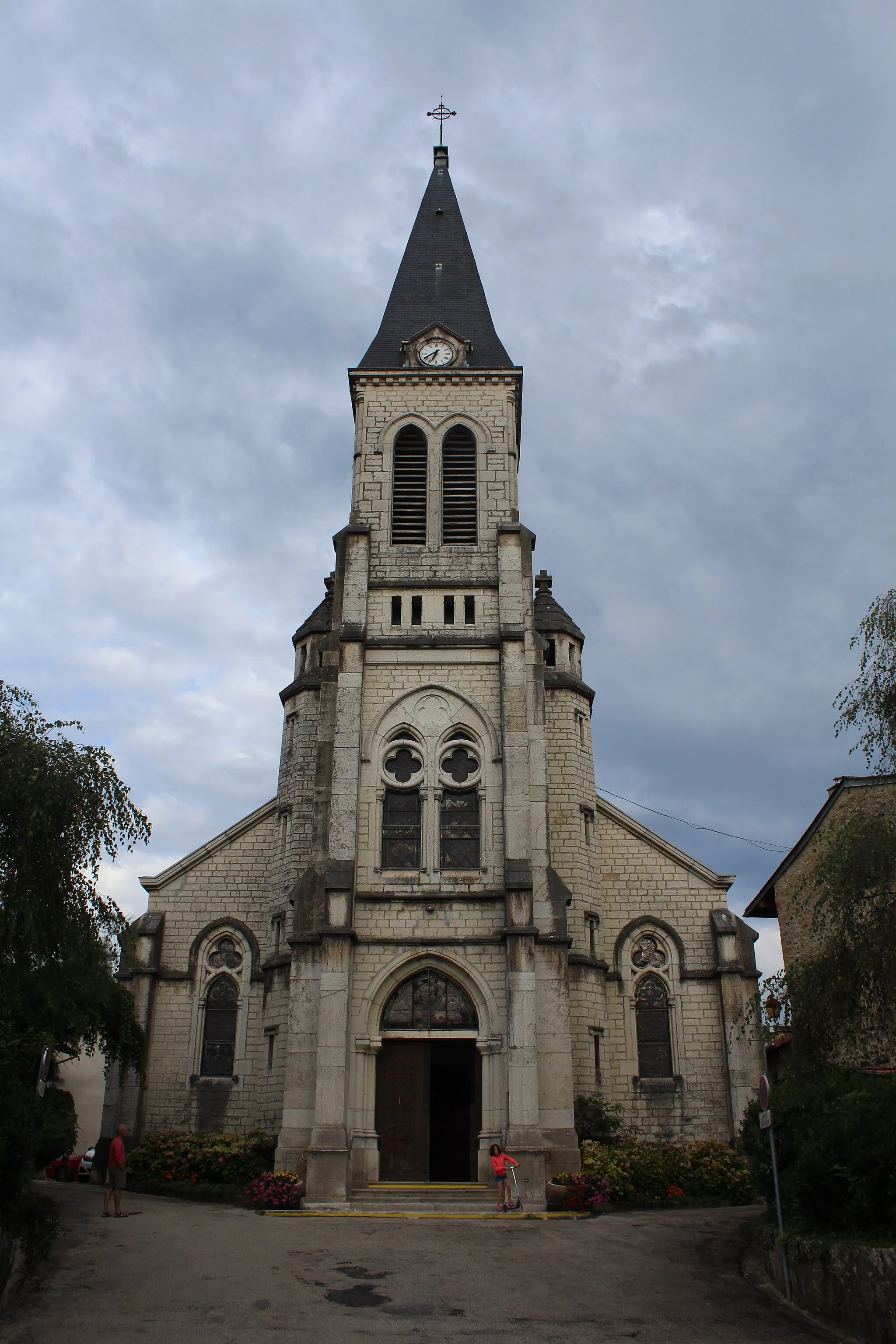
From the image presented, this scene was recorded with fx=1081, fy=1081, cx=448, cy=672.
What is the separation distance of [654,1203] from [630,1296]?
8.84 metres

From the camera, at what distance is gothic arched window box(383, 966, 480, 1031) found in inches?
833

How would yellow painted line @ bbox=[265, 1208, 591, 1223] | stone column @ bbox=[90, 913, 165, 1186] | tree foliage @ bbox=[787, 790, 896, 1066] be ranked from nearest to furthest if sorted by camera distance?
1. tree foliage @ bbox=[787, 790, 896, 1066]
2. yellow painted line @ bbox=[265, 1208, 591, 1223]
3. stone column @ bbox=[90, 913, 165, 1186]

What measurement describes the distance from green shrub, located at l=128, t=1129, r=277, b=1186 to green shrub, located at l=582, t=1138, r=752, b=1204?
6.58 m

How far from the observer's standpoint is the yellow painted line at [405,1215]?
17.7m

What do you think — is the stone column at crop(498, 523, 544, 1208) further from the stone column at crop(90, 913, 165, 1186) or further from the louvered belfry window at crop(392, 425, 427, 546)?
the stone column at crop(90, 913, 165, 1186)

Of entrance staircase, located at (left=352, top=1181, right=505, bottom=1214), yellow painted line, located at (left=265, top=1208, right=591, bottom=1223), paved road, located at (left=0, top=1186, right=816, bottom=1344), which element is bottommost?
paved road, located at (left=0, top=1186, right=816, bottom=1344)

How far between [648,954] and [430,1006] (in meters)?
7.24

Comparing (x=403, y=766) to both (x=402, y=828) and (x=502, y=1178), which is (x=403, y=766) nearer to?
(x=402, y=828)

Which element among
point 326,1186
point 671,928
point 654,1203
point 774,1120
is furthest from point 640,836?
point 774,1120

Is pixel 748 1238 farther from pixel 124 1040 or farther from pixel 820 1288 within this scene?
pixel 124 1040

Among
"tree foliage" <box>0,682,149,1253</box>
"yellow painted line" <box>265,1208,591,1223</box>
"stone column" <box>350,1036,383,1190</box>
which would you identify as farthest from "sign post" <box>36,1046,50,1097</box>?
"stone column" <box>350,1036,383,1190</box>

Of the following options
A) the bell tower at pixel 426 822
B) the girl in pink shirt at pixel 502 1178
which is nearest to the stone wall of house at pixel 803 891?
the bell tower at pixel 426 822

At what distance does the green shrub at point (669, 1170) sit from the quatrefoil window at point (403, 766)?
317 inches

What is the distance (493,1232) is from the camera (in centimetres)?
1590
